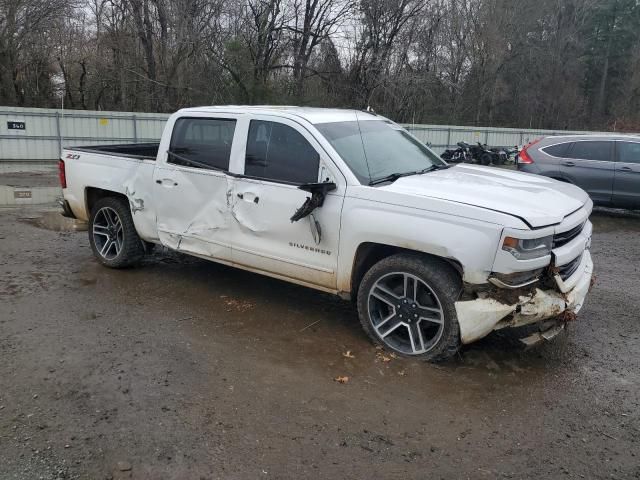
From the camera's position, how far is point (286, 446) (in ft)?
10.2

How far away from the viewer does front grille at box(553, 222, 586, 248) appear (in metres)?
3.94

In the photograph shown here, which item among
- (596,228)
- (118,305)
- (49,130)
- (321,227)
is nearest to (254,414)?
(321,227)

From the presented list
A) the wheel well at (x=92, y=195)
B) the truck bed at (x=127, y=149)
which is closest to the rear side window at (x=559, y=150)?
the truck bed at (x=127, y=149)

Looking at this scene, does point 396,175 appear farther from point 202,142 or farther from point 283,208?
point 202,142

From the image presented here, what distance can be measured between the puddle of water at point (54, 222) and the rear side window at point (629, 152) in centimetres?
978

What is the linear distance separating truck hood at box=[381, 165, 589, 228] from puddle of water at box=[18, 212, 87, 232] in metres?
5.64

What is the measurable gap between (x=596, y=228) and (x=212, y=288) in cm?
734

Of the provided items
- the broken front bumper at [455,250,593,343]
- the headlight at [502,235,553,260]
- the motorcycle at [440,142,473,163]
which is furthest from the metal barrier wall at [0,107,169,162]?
the headlight at [502,235,553,260]

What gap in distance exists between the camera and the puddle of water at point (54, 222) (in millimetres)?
8499

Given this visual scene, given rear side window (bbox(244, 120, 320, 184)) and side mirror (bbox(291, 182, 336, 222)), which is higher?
rear side window (bbox(244, 120, 320, 184))

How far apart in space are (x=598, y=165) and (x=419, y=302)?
8247 mm

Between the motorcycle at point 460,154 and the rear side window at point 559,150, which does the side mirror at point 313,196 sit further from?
the motorcycle at point 460,154

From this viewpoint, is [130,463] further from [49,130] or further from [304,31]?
[304,31]

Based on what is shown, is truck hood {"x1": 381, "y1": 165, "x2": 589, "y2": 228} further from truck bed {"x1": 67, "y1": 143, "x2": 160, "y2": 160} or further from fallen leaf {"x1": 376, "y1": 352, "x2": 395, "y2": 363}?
truck bed {"x1": 67, "y1": 143, "x2": 160, "y2": 160}
